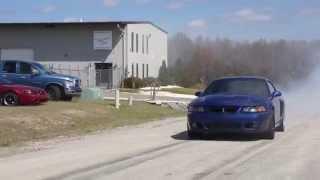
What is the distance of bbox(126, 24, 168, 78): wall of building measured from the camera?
64137 mm

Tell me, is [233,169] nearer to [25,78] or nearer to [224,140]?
[224,140]

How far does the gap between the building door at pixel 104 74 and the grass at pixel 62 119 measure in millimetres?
31649

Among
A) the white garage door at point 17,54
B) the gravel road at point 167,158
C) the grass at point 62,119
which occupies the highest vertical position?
the white garage door at point 17,54

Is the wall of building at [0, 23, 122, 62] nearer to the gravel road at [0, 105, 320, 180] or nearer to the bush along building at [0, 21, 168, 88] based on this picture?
the bush along building at [0, 21, 168, 88]

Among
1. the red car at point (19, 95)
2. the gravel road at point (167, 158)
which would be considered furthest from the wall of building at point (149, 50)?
the gravel road at point (167, 158)

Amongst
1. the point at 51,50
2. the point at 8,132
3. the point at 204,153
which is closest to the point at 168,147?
the point at 204,153

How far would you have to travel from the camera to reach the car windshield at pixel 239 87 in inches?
723

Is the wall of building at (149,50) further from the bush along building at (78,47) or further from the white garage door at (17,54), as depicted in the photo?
the white garage door at (17,54)

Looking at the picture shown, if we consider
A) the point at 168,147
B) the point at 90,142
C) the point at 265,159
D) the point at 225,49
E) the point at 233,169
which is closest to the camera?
the point at 233,169

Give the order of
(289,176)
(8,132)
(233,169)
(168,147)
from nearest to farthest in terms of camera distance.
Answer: (289,176) < (233,169) < (168,147) < (8,132)

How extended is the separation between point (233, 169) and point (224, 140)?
538 cm

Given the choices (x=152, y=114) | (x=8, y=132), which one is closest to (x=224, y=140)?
(x=8, y=132)

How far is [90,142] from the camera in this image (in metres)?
17.3

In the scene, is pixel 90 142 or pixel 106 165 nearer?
pixel 106 165
